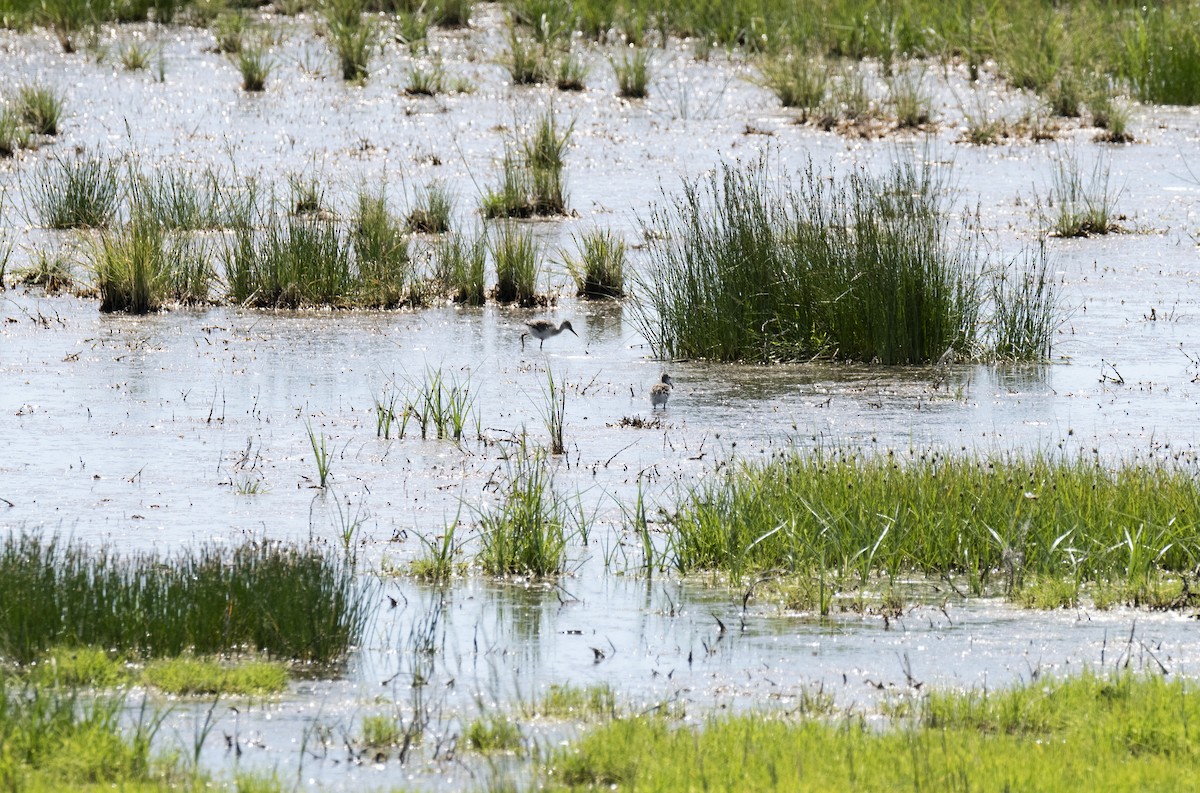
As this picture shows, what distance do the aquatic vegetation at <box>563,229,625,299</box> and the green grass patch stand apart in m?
9.31

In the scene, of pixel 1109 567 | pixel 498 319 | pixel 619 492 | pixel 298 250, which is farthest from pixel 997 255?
pixel 1109 567

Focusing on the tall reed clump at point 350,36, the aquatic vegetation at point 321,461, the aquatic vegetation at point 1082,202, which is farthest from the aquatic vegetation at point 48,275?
the tall reed clump at point 350,36

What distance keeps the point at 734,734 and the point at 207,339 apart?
8.78 meters

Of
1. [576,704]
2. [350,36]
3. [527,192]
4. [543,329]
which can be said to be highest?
[350,36]

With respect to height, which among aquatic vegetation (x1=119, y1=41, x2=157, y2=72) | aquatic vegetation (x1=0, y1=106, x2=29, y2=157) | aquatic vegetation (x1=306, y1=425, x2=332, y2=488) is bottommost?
aquatic vegetation (x1=306, y1=425, x2=332, y2=488)

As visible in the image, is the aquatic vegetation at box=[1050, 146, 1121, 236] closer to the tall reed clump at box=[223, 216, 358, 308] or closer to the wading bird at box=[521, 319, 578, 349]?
the wading bird at box=[521, 319, 578, 349]

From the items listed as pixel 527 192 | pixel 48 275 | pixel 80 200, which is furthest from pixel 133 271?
pixel 527 192

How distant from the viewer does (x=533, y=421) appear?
11.6 meters

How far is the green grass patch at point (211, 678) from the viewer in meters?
6.61

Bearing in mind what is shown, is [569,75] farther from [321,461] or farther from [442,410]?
[321,461]

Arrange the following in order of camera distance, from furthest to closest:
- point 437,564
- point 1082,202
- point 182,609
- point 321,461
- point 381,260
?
point 1082,202, point 381,260, point 321,461, point 437,564, point 182,609

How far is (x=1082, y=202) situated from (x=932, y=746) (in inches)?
558

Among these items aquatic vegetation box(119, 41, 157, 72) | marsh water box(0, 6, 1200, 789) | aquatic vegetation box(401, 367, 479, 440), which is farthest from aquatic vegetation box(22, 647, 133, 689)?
aquatic vegetation box(119, 41, 157, 72)

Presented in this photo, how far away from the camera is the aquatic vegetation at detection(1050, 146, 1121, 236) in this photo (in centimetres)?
1794
